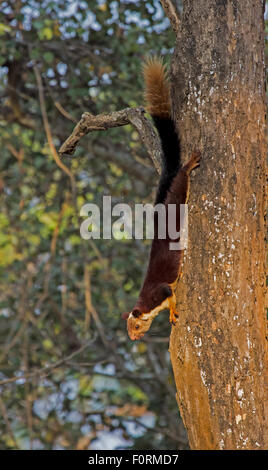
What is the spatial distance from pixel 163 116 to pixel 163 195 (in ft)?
0.77

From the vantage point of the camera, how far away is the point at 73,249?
3.97 metres

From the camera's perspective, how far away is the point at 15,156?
12.6 ft

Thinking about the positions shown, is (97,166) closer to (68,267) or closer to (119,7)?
(68,267)

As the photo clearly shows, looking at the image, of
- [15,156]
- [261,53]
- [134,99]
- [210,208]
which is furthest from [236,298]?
[15,156]

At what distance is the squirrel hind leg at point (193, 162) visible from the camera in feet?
5.06

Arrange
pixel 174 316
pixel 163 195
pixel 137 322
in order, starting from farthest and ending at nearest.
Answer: pixel 137 322 < pixel 163 195 < pixel 174 316

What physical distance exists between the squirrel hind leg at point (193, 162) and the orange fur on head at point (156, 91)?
24 cm

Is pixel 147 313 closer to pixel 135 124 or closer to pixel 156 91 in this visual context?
pixel 135 124

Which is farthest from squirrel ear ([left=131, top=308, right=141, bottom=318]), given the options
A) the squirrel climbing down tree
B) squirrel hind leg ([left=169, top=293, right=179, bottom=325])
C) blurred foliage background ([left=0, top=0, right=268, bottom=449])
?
blurred foliage background ([left=0, top=0, right=268, bottom=449])

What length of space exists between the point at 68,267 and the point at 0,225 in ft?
1.88

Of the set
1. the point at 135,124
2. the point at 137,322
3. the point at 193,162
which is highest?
the point at 135,124

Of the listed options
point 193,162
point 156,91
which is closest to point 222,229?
point 193,162

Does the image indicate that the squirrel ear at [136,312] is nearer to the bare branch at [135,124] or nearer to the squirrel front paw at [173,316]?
the squirrel front paw at [173,316]

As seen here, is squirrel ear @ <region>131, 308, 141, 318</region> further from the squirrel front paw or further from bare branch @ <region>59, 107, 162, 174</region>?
bare branch @ <region>59, 107, 162, 174</region>
